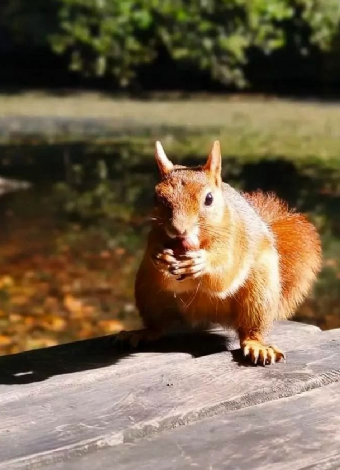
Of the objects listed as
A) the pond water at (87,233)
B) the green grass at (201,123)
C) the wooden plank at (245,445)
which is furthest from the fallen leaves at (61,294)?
the green grass at (201,123)

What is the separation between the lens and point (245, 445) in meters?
1.58

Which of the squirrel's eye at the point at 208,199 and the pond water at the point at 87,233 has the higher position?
the squirrel's eye at the point at 208,199

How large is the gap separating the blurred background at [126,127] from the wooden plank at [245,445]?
2.58m

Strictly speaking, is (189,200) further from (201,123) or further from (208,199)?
(201,123)

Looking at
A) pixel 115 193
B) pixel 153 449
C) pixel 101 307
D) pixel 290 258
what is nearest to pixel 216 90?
pixel 115 193

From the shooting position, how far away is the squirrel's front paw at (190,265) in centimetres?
204

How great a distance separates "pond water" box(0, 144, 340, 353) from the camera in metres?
4.66

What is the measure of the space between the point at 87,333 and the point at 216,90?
10899mm

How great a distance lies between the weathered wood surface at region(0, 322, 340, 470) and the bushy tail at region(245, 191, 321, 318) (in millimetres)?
250

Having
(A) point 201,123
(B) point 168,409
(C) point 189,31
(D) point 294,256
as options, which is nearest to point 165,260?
(B) point 168,409

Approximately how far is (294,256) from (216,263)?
1.34ft

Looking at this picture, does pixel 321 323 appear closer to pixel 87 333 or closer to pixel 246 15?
pixel 87 333

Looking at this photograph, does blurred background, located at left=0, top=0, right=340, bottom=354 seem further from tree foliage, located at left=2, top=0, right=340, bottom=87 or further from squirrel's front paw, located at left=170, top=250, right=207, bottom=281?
squirrel's front paw, located at left=170, top=250, right=207, bottom=281

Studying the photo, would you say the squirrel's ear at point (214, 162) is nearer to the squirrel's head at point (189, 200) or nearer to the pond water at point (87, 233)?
the squirrel's head at point (189, 200)
